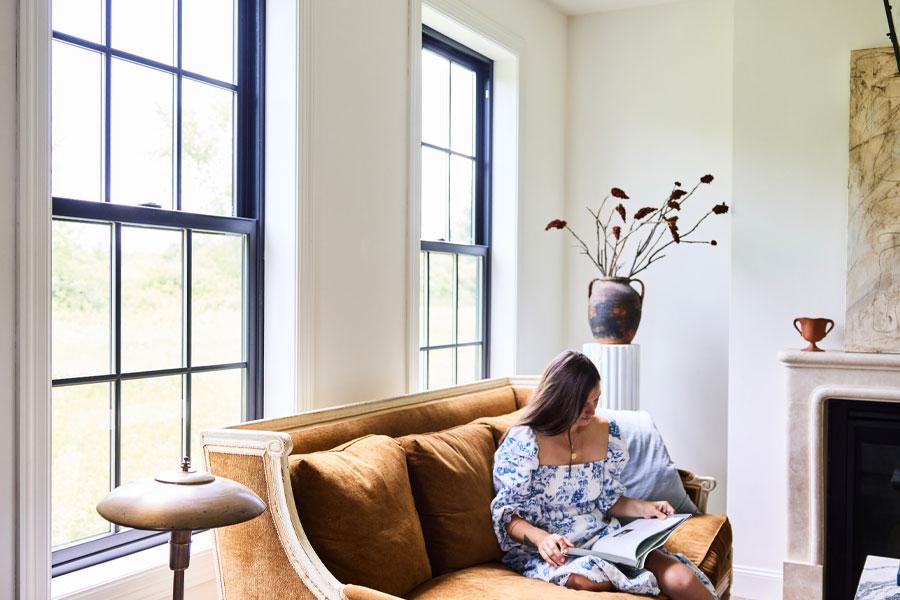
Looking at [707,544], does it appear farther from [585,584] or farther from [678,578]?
[585,584]

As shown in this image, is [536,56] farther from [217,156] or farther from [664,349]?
[217,156]

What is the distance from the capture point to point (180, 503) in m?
1.62

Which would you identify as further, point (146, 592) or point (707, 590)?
point (707, 590)

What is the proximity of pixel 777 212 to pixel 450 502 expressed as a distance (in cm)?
240

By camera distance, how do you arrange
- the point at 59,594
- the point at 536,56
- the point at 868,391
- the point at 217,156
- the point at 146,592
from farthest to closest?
the point at 536,56 → the point at 868,391 → the point at 217,156 → the point at 146,592 → the point at 59,594

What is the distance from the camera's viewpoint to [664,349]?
191 inches

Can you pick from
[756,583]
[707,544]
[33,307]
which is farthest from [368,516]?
[756,583]

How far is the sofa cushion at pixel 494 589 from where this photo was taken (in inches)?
92.5

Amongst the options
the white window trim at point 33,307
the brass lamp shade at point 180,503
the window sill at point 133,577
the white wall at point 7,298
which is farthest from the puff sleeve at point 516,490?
the white wall at point 7,298

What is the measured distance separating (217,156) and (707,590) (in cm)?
213

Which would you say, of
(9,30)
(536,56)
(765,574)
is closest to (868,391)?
(765,574)

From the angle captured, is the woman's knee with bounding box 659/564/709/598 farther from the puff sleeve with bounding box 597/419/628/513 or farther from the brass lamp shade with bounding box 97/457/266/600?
the brass lamp shade with bounding box 97/457/266/600

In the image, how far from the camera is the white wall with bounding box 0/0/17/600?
2014 millimetres

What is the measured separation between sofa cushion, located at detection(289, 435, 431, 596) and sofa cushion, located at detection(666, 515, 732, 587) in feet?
3.37
